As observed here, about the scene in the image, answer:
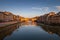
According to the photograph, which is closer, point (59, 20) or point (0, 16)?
point (59, 20)

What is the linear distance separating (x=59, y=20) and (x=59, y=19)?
672mm

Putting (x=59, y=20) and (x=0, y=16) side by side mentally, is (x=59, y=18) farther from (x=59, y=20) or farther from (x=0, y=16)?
(x=0, y=16)

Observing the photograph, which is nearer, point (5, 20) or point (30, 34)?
point (30, 34)

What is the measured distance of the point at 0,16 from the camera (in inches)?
2571

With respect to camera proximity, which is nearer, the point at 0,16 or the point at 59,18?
the point at 59,18

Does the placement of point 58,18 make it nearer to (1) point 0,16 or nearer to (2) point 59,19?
(2) point 59,19

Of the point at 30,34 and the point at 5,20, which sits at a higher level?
the point at 30,34

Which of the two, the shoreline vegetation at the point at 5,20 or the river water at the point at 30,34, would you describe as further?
the shoreline vegetation at the point at 5,20

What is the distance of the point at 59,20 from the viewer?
1613 inches

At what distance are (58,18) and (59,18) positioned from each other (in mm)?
502

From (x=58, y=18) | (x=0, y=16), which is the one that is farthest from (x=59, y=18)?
(x=0, y=16)

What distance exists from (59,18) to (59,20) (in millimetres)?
1405

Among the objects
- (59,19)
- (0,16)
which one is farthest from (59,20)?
(0,16)

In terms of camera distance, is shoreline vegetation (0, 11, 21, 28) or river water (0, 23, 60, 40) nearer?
river water (0, 23, 60, 40)
